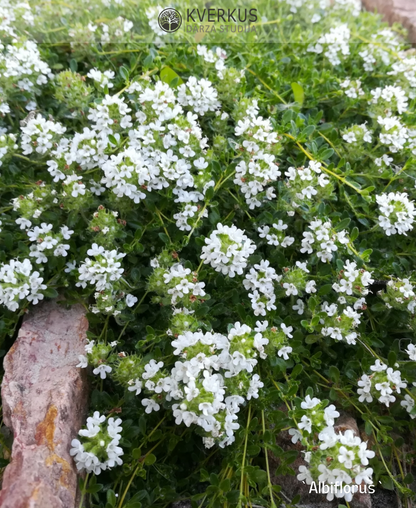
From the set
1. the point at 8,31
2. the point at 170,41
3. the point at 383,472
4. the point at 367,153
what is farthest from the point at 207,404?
the point at 8,31

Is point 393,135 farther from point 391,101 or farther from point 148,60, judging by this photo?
point 148,60

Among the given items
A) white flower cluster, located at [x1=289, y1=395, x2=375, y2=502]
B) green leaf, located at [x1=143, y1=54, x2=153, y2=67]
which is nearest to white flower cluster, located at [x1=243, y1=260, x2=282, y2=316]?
white flower cluster, located at [x1=289, y1=395, x2=375, y2=502]

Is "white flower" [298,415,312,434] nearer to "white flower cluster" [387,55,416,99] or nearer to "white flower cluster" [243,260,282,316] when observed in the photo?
"white flower cluster" [243,260,282,316]

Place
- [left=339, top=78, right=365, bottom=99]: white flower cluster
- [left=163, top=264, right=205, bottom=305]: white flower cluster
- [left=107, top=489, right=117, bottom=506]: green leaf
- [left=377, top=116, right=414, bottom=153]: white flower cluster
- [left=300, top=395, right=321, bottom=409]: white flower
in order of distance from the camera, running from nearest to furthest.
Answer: [left=107, top=489, right=117, bottom=506]: green leaf → [left=300, top=395, right=321, bottom=409]: white flower → [left=163, top=264, right=205, bottom=305]: white flower cluster → [left=377, top=116, right=414, bottom=153]: white flower cluster → [left=339, top=78, right=365, bottom=99]: white flower cluster

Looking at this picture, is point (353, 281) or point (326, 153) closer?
point (353, 281)

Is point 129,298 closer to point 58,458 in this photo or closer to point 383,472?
point 58,458

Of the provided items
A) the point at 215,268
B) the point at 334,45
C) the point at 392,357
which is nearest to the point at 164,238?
the point at 215,268

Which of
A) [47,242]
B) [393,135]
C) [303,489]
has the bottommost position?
[303,489]
